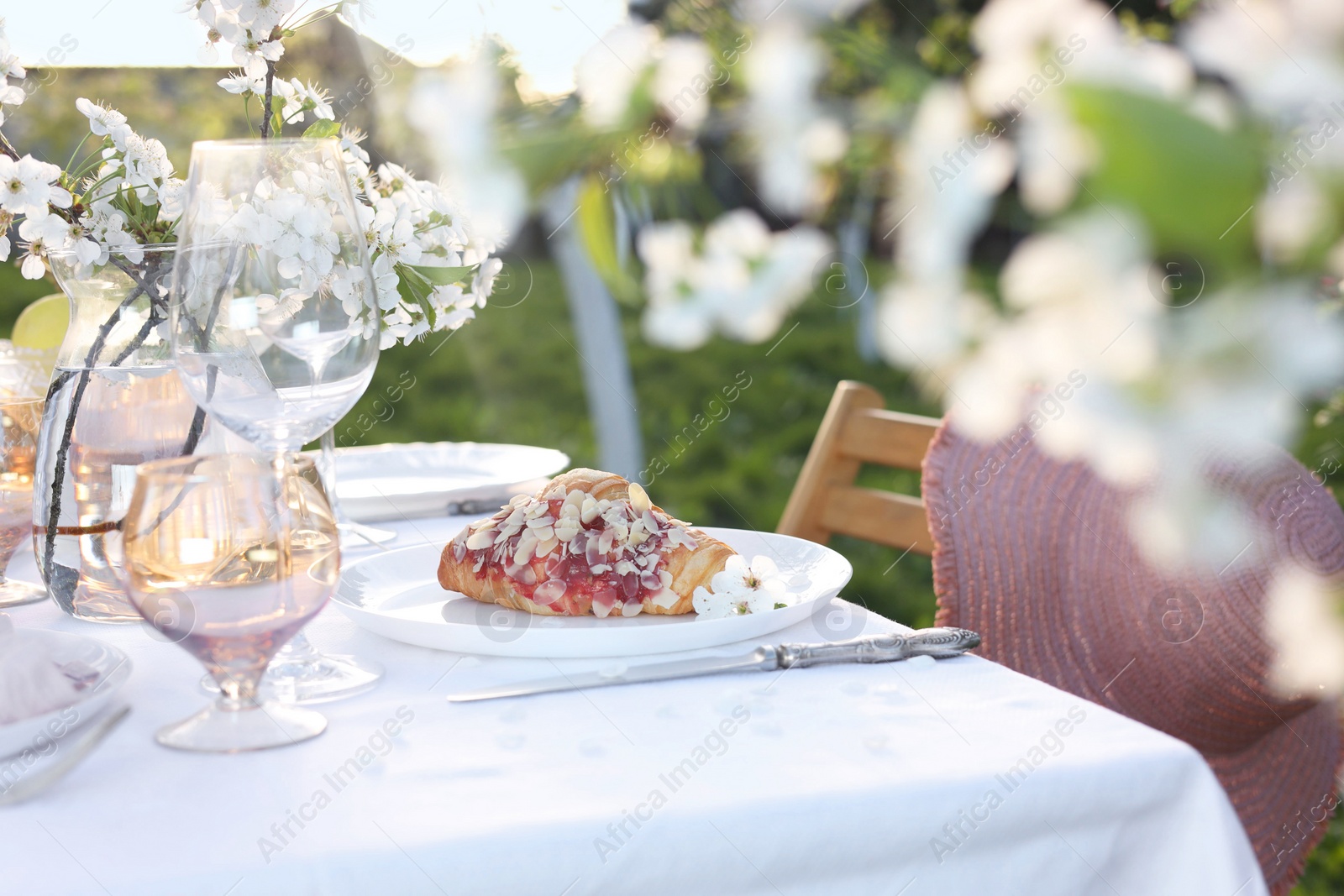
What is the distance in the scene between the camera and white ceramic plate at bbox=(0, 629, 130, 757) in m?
0.64

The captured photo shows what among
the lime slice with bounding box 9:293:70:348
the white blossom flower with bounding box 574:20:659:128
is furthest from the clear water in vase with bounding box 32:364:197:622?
the white blossom flower with bounding box 574:20:659:128

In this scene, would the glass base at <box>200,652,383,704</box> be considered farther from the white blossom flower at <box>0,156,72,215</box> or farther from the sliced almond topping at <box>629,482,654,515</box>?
the white blossom flower at <box>0,156,72,215</box>

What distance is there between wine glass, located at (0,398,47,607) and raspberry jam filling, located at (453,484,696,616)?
0.40 meters

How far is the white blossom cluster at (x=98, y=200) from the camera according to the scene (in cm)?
88

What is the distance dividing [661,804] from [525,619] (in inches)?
13.2

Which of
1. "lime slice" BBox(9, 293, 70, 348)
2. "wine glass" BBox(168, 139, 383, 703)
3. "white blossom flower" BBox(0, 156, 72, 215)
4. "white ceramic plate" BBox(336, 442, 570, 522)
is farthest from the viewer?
"lime slice" BBox(9, 293, 70, 348)

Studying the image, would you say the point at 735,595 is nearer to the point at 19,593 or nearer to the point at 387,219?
the point at 387,219

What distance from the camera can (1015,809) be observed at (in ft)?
2.07

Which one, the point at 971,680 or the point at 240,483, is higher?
the point at 240,483

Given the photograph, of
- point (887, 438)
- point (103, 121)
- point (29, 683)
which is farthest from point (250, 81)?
point (887, 438)

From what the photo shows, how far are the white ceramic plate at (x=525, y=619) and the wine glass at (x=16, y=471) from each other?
11.6 inches

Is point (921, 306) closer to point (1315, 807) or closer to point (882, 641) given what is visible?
point (882, 641)

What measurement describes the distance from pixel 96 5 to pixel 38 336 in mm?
456

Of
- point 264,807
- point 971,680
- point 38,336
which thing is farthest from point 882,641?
point 38,336
